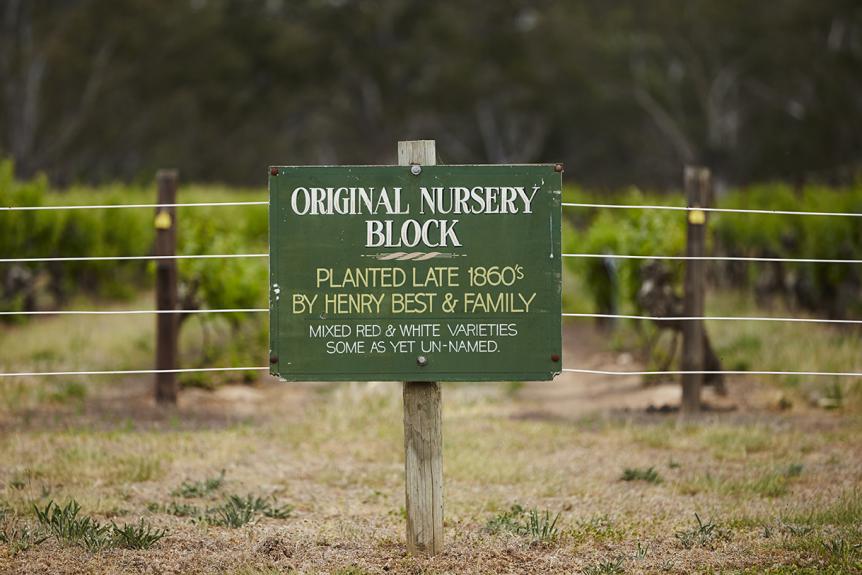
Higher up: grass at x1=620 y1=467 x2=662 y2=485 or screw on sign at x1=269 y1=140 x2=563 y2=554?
screw on sign at x1=269 y1=140 x2=563 y2=554

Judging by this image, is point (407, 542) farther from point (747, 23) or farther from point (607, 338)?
point (747, 23)

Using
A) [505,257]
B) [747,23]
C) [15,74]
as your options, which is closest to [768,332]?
[505,257]

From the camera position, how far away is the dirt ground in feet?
17.2

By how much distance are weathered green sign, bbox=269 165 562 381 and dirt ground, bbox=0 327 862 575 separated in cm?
89

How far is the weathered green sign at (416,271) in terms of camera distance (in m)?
5.14

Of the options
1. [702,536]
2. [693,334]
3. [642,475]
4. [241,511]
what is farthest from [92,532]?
[693,334]

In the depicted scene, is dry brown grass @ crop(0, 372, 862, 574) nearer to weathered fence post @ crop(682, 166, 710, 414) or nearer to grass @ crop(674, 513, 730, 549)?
grass @ crop(674, 513, 730, 549)

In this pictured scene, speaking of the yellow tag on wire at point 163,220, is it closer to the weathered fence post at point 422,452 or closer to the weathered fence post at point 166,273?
the weathered fence post at point 166,273

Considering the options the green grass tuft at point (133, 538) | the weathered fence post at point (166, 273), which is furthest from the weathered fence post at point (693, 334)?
the green grass tuft at point (133, 538)

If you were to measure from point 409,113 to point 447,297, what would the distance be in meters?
41.1

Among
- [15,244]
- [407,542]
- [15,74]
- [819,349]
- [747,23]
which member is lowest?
[407,542]

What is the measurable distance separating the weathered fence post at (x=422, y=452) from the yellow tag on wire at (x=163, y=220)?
431 cm

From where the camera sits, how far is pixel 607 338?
13.4m

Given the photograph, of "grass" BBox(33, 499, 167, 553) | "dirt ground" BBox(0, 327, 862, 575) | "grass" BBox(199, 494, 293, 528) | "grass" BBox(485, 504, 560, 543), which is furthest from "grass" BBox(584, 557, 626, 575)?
"grass" BBox(33, 499, 167, 553)
